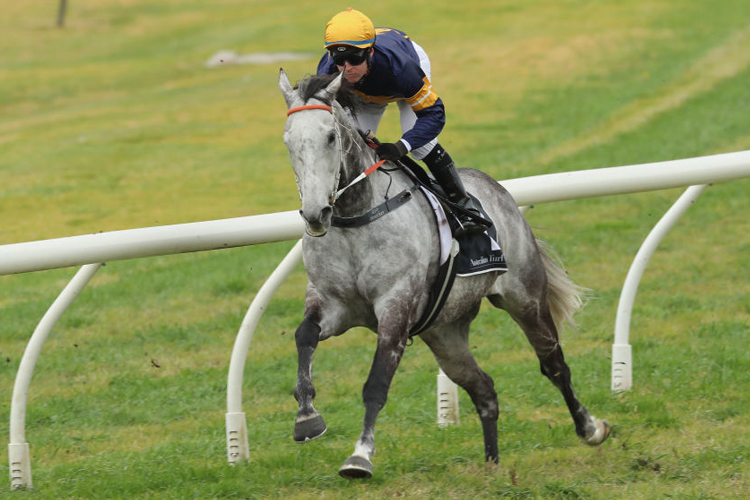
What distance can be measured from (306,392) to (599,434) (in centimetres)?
170

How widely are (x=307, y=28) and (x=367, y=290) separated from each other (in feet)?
98.0

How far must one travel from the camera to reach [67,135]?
70.6ft

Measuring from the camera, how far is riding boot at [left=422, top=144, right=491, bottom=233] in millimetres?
4516

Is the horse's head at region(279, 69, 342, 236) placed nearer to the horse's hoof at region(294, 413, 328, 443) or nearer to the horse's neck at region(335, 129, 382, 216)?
the horse's neck at region(335, 129, 382, 216)

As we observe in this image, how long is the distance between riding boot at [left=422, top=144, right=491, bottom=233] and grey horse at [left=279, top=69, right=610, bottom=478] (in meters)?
0.14

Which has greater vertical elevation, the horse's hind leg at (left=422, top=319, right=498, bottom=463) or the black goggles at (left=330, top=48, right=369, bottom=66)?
the black goggles at (left=330, top=48, right=369, bottom=66)

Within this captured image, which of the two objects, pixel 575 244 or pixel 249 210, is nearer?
pixel 575 244

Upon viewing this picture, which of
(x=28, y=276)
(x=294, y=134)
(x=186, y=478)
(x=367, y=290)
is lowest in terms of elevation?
(x=28, y=276)

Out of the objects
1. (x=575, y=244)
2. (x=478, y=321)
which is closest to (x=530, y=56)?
(x=575, y=244)

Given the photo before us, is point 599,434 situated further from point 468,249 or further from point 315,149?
point 315,149

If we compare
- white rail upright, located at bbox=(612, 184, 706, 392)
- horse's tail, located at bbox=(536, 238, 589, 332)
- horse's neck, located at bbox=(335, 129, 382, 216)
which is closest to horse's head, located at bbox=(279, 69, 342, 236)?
horse's neck, located at bbox=(335, 129, 382, 216)

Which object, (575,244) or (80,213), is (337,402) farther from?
(80,213)

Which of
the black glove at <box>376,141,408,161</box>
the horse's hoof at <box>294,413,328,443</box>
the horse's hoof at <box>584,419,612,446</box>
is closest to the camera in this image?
the horse's hoof at <box>294,413,328,443</box>

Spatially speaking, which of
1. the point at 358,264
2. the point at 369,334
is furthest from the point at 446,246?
the point at 369,334
